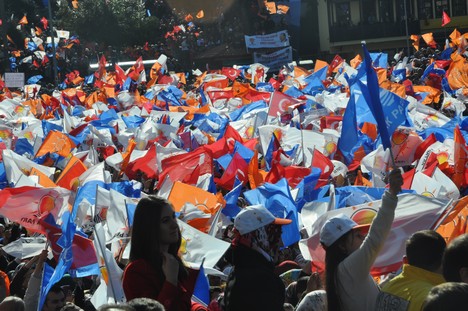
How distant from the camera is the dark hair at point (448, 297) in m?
3.41

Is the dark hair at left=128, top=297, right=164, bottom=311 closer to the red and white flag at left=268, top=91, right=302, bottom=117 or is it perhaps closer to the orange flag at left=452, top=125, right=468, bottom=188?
the orange flag at left=452, top=125, right=468, bottom=188

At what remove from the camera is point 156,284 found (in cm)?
489

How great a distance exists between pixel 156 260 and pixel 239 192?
236 inches

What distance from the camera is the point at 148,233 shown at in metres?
4.96

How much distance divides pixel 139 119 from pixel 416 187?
433 inches

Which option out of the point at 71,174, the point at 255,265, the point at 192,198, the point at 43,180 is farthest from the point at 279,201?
the point at 255,265

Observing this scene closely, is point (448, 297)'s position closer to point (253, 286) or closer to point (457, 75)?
point (253, 286)

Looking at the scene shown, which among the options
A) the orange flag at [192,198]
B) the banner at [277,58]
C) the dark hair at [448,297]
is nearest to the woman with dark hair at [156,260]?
the dark hair at [448,297]

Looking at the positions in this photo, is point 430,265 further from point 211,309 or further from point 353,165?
point 353,165

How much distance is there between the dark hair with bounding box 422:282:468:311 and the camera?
3.41 meters

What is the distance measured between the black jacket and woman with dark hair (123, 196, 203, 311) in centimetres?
25

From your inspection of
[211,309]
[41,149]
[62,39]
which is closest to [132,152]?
[41,149]

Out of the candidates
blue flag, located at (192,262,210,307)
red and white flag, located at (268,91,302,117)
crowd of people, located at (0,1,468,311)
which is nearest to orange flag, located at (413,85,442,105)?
crowd of people, located at (0,1,468,311)

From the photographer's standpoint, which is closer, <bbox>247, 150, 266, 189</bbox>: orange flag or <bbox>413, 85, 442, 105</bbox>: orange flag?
<bbox>247, 150, 266, 189</bbox>: orange flag
